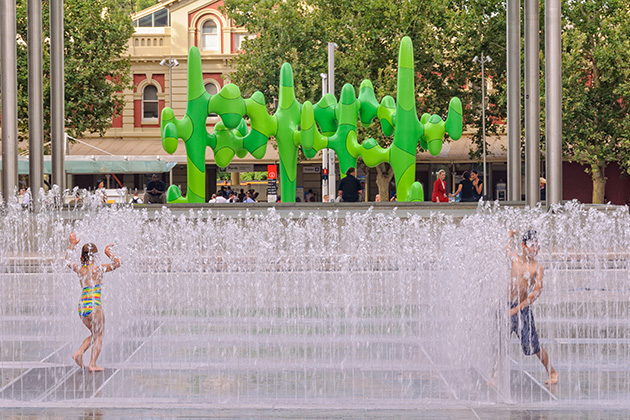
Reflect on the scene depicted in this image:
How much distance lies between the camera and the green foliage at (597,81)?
123 feet

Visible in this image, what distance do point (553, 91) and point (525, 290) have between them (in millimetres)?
13847

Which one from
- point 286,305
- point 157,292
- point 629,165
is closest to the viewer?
point 286,305

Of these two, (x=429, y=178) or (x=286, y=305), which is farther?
(x=429, y=178)

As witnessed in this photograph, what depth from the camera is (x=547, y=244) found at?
19344 mm

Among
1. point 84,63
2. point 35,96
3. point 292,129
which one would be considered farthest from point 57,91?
point 84,63

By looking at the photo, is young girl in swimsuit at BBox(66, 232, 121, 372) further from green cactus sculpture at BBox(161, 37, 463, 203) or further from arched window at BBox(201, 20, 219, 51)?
arched window at BBox(201, 20, 219, 51)

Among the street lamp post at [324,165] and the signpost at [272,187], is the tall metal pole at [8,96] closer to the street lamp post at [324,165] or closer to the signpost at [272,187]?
the street lamp post at [324,165]

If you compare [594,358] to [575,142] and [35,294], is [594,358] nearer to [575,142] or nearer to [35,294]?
[35,294]

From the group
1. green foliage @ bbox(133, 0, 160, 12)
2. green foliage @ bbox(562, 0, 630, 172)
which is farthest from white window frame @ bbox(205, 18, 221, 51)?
green foliage @ bbox(133, 0, 160, 12)

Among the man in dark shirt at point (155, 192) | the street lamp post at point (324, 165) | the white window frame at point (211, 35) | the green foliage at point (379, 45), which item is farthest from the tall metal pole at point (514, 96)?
the white window frame at point (211, 35)

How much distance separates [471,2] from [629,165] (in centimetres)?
1002

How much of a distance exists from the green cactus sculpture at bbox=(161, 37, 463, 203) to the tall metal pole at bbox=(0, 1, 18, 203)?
3.48 m

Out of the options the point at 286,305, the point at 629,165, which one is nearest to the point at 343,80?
the point at 629,165

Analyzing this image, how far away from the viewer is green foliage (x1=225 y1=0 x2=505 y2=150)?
129ft
